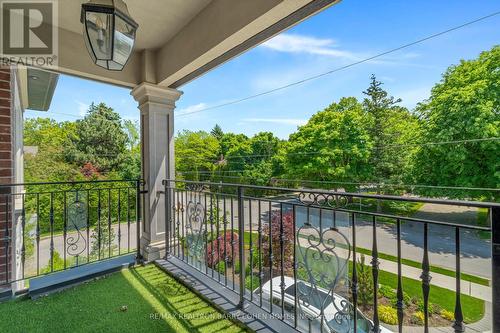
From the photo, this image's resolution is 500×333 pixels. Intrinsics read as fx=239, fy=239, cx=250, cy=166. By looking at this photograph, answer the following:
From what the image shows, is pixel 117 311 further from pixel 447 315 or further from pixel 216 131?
pixel 216 131

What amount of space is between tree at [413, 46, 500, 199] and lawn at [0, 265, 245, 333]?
11035mm

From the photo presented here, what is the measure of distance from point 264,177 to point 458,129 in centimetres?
1367

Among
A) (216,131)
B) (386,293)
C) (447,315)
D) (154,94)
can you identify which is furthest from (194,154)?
(447,315)

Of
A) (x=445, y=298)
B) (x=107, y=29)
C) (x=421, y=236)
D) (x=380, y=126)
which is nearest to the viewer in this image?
(x=107, y=29)

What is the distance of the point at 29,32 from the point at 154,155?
1567 mm

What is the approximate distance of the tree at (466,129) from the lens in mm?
8633

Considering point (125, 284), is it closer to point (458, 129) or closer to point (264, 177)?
point (458, 129)

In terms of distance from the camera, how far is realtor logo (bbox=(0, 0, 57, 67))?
2088 millimetres

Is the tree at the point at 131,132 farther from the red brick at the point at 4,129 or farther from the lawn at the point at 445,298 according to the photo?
the lawn at the point at 445,298

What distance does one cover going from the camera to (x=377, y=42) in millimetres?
11031

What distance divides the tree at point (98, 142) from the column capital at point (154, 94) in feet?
49.8

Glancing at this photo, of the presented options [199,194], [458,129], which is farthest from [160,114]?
[458,129]

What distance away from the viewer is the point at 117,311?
1.82m

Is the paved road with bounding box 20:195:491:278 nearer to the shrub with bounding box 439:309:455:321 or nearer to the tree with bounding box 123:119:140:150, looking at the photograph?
the shrub with bounding box 439:309:455:321
